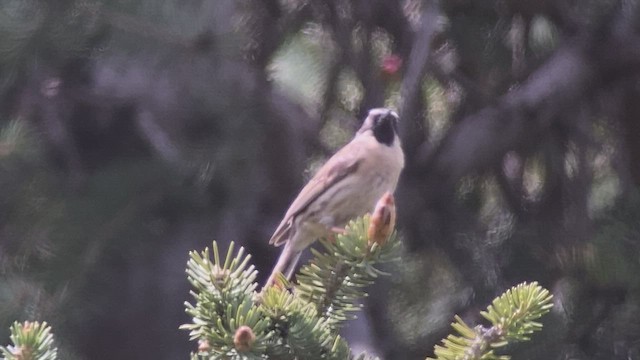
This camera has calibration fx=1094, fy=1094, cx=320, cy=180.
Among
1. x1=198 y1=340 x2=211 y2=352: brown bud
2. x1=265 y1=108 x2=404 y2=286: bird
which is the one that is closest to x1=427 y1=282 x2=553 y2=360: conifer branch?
x1=198 y1=340 x2=211 y2=352: brown bud

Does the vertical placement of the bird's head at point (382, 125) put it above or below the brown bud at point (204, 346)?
above

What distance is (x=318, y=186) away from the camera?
3047 mm

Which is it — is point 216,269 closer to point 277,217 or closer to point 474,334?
point 474,334

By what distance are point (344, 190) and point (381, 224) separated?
1.39 metres

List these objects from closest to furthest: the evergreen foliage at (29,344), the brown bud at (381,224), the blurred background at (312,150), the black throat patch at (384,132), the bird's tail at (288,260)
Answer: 1. the evergreen foliage at (29,344)
2. the brown bud at (381,224)
3. the bird's tail at (288,260)
4. the blurred background at (312,150)
5. the black throat patch at (384,132)

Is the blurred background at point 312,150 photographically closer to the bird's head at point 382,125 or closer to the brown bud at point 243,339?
the bird's head at point 382,125

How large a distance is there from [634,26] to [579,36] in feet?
0.57

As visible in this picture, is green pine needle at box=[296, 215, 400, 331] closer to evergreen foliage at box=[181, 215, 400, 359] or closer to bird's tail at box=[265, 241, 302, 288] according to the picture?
evergreen foliage at box=[181, 215, 400, 359]

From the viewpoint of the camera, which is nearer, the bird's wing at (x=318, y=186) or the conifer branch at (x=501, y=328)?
the conifer branch at (x=501, y=328)

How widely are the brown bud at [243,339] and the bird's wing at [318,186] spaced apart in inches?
57.3

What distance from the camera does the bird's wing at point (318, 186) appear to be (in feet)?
9.64

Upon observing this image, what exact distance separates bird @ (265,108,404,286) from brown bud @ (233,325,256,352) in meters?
1.37

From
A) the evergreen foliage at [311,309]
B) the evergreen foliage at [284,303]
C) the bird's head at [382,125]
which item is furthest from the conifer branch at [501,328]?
the bird's head at [382,125]

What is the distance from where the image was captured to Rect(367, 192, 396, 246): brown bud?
1.61 m
